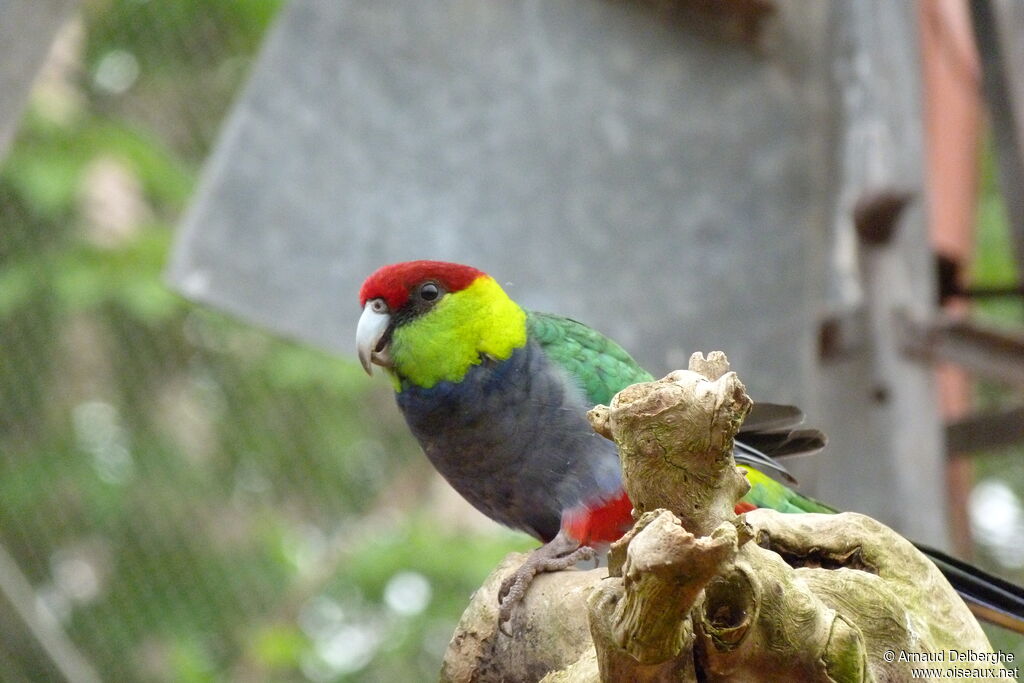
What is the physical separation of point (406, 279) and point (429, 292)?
0.17 feet

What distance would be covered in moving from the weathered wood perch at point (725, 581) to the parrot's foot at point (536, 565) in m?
0.15

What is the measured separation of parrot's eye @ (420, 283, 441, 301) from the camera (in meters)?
2.09

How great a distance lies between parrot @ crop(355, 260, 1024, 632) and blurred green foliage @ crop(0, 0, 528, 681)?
8.75 ft

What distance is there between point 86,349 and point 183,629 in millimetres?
1470

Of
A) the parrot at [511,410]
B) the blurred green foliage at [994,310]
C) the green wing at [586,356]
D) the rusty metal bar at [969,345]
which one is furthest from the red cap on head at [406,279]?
the blurred green foliage at [994,310]

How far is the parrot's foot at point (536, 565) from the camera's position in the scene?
1.55 m

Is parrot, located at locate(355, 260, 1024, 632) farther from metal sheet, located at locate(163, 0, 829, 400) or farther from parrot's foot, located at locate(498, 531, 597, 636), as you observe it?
metal sheet, located at locate(163, 0, 829, 400)

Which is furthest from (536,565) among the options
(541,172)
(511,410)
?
(541,172)

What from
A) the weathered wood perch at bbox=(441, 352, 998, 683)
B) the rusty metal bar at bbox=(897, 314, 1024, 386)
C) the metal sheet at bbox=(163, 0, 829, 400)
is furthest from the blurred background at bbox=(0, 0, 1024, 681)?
the weathered wood perch at bbox=(441, 352, 998, 683)

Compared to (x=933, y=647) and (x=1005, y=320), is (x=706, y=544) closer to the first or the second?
(x=933, y=647)

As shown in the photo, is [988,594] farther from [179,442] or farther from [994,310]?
[994,310]

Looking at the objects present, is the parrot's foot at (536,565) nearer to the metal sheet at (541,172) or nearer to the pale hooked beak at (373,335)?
the pale hooked beak at (373,335)

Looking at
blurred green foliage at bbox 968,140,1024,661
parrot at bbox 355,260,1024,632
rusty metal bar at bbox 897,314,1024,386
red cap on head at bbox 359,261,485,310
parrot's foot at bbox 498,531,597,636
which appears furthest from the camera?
blurred green foliage at bbox 968,140,1024,661

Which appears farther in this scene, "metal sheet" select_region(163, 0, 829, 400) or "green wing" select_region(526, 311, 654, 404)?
"metal sheet" select_region(163, 0, 829, 400)
